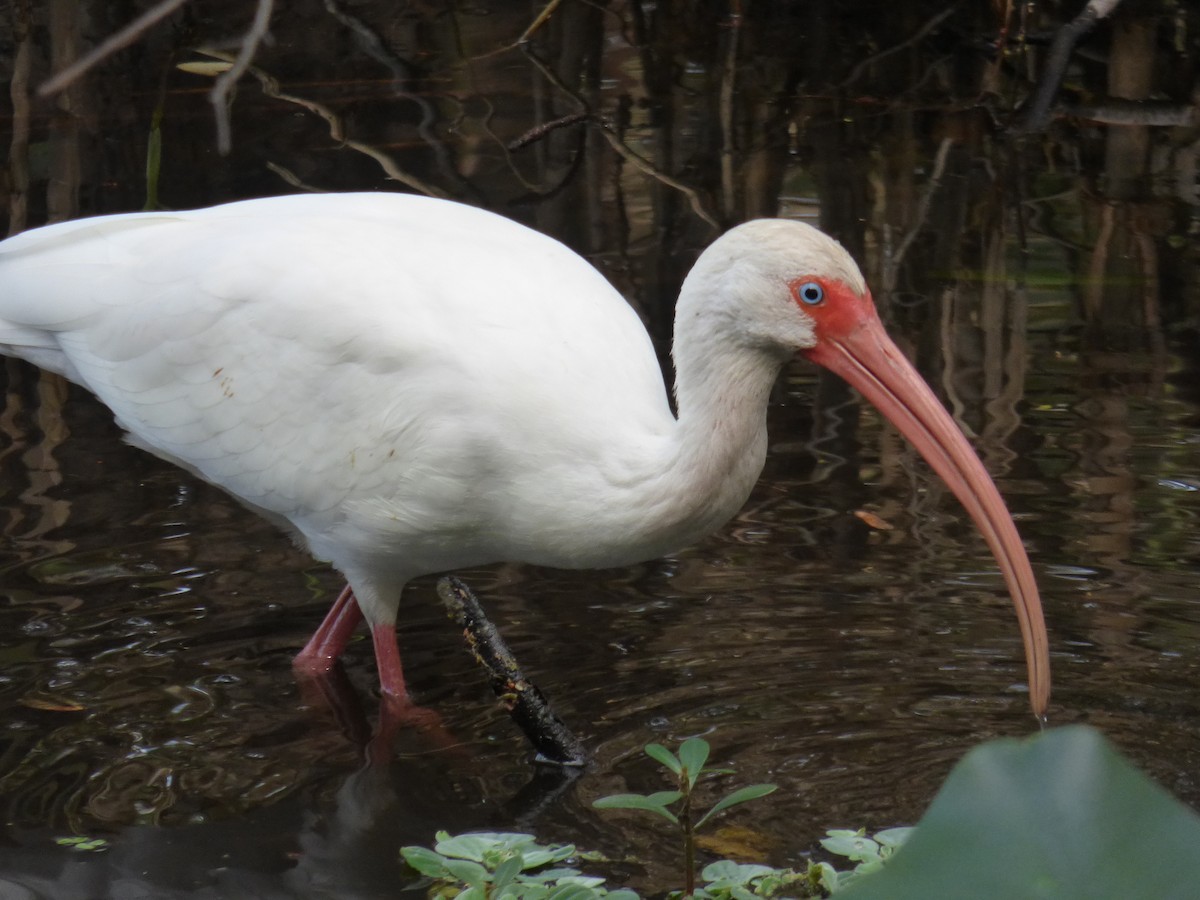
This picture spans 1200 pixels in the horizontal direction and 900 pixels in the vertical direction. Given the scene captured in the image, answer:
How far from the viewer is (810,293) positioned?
4.17 m

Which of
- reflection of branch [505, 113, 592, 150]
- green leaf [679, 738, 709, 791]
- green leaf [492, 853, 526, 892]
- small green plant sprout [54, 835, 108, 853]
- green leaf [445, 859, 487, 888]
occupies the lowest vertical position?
small green plant sprout [54, 835, 108, 853]

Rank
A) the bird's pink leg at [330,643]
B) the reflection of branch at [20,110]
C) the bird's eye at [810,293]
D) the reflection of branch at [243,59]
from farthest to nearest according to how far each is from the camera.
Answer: the reflection of branch at [20,110] < the bird's pink leg at [330,643] < the bird's eye at [810,293] < the reflection of branch at [243,59]

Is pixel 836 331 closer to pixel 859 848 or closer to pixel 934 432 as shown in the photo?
pixel 934 432

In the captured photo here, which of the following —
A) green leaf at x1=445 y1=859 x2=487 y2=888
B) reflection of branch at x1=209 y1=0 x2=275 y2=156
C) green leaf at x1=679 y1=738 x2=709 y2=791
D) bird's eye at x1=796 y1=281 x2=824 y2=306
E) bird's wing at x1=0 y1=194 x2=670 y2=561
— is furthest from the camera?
bird's wing at x1=0 y1=194 x2=670 y2=561

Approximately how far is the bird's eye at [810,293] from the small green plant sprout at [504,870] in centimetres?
142

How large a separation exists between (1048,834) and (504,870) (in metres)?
1.58

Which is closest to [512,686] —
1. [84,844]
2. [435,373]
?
[435,373]

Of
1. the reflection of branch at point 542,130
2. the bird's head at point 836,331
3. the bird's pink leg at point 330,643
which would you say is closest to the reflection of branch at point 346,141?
the reflection of branch at point 542,130

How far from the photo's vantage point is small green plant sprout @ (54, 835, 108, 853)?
443 cm

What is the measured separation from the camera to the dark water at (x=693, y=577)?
4.61 m

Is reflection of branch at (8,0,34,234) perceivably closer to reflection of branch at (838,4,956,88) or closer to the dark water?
the dark water

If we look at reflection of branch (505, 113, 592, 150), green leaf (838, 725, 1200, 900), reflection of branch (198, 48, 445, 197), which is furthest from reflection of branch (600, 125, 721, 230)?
green leaf (838, 725, 1200, 900)

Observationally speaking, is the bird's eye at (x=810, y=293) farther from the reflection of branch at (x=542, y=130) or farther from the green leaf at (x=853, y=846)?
the reflection of branch at (x=542, y=130)

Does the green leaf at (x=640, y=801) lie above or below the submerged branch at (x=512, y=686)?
above
